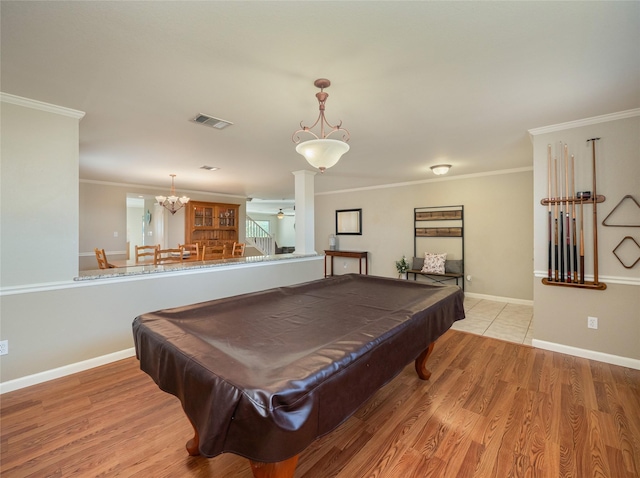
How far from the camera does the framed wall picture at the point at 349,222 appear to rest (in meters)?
6.84

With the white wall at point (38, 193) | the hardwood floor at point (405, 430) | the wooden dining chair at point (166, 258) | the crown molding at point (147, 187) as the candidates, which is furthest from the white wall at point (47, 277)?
the crown molding at point (147, 187)

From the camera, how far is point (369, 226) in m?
6.66

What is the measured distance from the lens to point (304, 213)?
183 inches

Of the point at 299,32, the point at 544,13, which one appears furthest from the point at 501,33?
the point at 299,32

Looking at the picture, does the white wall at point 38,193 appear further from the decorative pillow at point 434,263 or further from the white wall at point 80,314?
the decorative pillow at point 434,263

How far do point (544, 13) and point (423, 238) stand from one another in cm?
470

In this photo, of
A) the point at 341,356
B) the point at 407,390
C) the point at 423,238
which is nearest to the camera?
the point at 341,356

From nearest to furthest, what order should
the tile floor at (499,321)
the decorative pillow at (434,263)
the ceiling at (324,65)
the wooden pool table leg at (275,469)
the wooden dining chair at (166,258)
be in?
the wooden pool table leg at (275,469) < the ceiling at (324,65) < the tile floor at (499,321) < the wooden dining chair at (166,258) < the decorative pillow at (434,263)

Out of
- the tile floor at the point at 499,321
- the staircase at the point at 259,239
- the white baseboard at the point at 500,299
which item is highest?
the staircase at the point at 259,239

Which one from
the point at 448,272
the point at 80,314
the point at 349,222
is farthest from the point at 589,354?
the point at 349,222

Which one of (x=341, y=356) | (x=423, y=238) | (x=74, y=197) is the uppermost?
(x=74, y=197)

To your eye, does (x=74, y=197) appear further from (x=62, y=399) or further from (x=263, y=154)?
(x=263, y=154)

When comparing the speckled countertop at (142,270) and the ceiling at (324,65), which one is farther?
the speckled countertop at (142,270)

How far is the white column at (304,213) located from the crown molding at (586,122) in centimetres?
304
